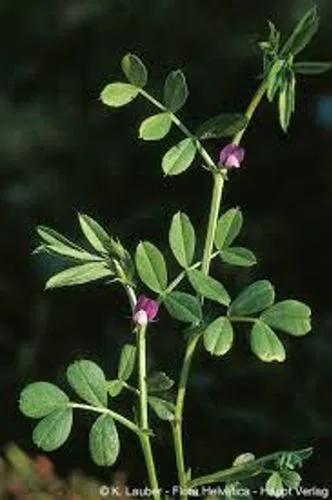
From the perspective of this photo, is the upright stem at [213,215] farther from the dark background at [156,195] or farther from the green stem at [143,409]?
the dark background at [156,195]

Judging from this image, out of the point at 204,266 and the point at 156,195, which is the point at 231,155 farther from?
the point at 156,195

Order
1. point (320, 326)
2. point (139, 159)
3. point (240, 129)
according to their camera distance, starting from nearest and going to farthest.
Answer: point (240, 129), point (320, 326), point (139, 159)

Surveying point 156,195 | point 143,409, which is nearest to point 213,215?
point 143,409

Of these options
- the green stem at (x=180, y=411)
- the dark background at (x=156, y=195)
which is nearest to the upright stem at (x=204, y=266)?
the green stem at (x=180, y=411)

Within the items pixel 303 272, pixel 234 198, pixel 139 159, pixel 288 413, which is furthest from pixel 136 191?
pixel 288 413

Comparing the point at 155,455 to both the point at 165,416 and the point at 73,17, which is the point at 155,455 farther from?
the point at 165,416

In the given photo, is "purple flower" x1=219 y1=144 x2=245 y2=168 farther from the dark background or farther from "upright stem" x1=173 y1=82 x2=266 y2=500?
the dark background

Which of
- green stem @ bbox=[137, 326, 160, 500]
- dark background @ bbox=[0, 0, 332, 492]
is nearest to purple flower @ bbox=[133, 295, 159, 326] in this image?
green stem @ bbox=[137, 326, 160, 500]
